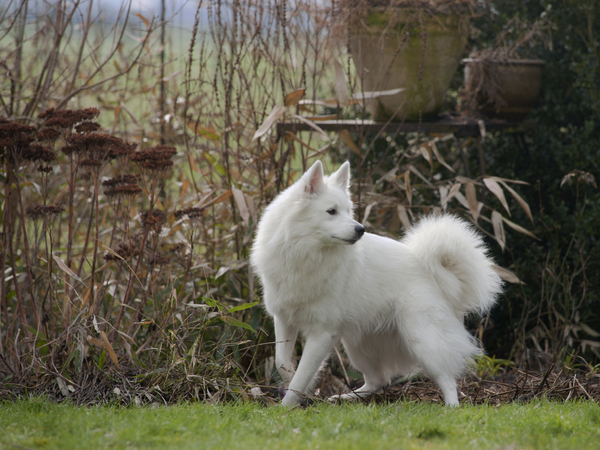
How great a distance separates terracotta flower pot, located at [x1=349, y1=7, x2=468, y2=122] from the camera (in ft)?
16.9

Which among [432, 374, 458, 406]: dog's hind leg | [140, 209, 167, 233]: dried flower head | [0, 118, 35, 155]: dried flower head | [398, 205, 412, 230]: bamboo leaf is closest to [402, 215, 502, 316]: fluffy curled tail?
[432, 374, 458, 406]: dog's hind leg

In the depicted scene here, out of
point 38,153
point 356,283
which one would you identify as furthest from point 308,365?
point 38,153

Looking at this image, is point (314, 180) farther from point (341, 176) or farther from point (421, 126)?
point (421, 126)

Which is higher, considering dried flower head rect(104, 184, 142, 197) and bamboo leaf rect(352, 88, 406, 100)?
bamboo leaf rect(352, 88, 406, 100)

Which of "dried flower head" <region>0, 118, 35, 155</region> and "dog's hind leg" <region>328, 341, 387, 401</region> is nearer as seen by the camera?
"dried flower head" <region>0, 118, 35, 155</region>

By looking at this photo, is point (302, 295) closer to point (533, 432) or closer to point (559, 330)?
point (533, 432)

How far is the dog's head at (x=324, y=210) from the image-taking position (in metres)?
3.38

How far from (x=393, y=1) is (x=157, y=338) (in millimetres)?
3698

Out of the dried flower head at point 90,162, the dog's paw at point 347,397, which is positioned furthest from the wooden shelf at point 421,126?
the dog's paw at point 347,397

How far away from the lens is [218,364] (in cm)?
369

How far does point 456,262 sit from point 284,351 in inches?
52.9

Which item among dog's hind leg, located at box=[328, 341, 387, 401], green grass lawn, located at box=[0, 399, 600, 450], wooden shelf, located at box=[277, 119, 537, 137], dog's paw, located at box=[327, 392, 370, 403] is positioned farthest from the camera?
wooden shelf, located at box=[277, 119, 537, 137]

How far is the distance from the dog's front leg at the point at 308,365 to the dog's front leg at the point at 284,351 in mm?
160

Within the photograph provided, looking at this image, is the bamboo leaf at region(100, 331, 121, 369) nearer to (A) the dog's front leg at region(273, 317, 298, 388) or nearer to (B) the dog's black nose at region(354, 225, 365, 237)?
(A) the dog's front leg at region(273, 317, 298, 388)
